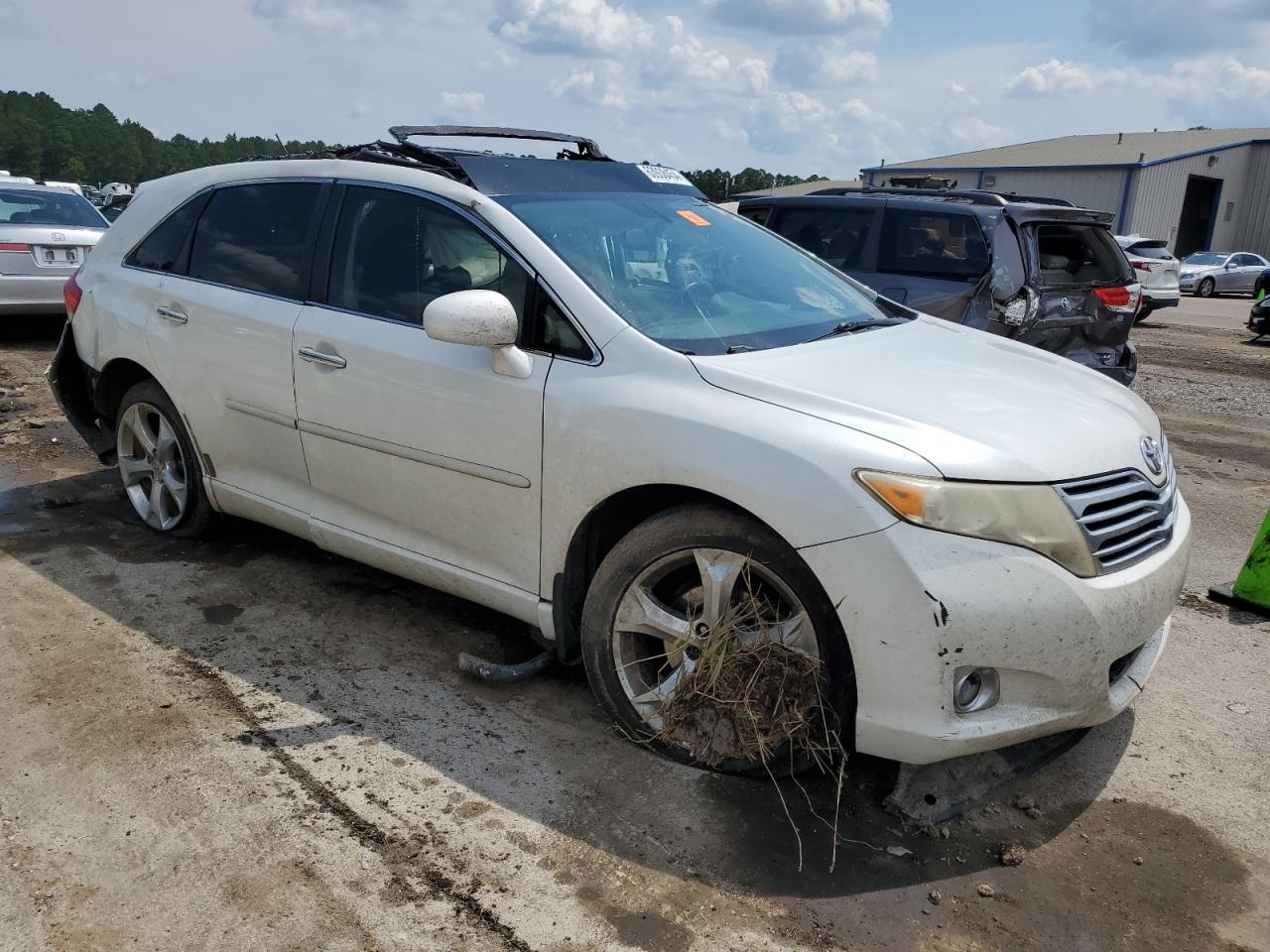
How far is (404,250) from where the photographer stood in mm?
3791

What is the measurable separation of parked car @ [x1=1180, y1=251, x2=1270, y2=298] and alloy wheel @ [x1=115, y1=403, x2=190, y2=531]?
95.1 feet

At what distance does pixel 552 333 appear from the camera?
335cm

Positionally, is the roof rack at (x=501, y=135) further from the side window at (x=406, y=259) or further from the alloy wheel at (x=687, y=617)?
the alloy wheel at (x=687, y=617)

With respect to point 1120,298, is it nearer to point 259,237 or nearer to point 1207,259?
point 259,237

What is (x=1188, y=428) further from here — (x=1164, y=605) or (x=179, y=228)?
(x=179, y=228)

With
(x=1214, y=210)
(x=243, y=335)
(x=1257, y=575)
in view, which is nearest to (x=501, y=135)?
(x=243, y=335)

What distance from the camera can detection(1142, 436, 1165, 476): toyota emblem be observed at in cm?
317

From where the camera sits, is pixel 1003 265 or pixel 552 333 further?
pixel 1003 265

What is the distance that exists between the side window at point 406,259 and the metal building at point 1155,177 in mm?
40761

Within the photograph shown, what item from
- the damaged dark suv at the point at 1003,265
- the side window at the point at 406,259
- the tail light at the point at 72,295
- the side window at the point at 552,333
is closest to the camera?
the side window at the point at 552,333

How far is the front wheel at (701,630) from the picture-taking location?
2842mm

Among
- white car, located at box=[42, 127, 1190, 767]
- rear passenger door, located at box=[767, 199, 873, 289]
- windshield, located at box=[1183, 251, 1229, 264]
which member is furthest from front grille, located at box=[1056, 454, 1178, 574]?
windshield, located at box=[1183, 251, 1229, 264]

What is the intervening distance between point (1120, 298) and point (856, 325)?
4678 millimetres

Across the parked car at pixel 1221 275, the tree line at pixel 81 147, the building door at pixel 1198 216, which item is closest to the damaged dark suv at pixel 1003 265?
the parked car at pixel 1221 275
